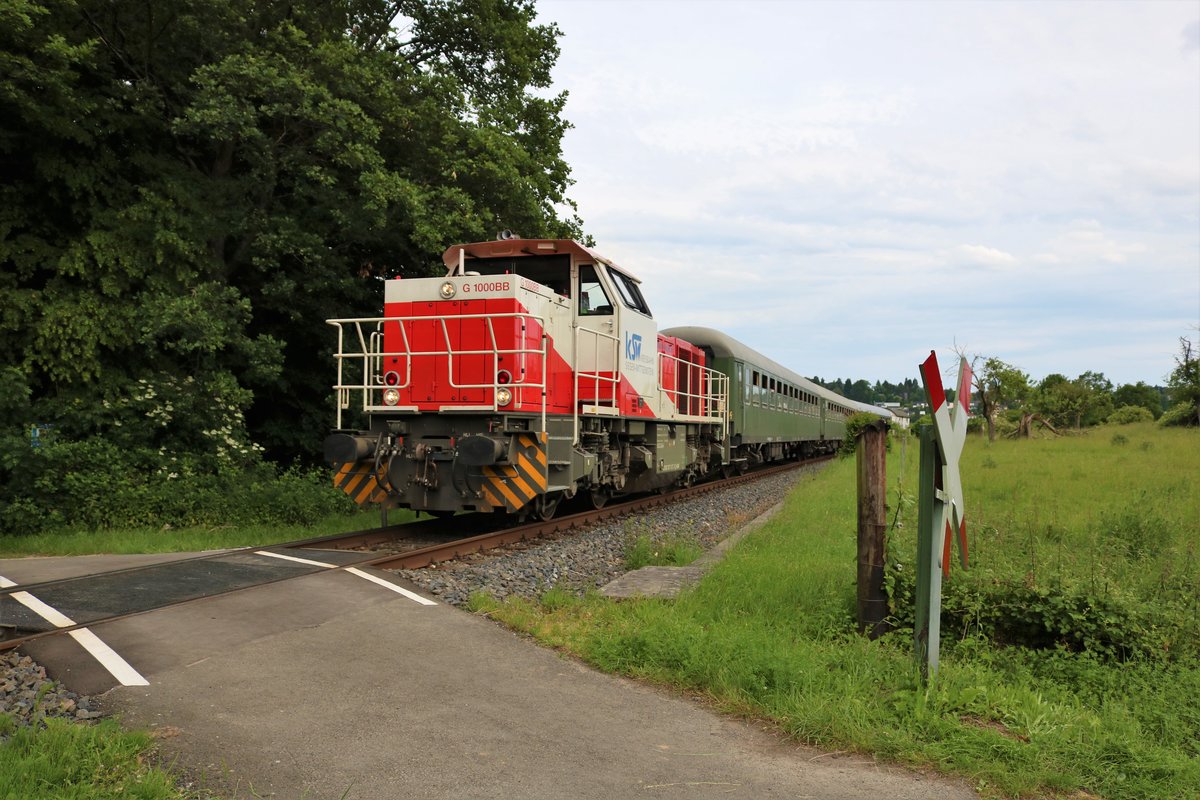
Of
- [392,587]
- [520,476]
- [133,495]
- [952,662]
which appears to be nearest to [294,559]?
[392,587]

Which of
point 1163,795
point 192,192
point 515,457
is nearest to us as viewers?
point 1163,795

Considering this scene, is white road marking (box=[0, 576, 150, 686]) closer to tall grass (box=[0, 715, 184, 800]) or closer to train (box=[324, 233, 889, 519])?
tall grass (box=[0, 715, 184, 800])

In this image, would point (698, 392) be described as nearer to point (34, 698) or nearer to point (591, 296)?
point (591, 296)

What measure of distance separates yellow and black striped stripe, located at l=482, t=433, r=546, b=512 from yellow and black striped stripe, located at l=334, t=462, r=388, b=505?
4.69ft

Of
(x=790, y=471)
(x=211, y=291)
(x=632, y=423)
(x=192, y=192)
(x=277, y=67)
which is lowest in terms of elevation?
(x=790, y=471)

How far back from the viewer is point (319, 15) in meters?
15.1

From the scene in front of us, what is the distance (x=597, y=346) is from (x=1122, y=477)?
11420 mm

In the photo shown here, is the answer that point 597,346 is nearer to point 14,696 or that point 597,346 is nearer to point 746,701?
point 746,701

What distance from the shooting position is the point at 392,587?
272 inches

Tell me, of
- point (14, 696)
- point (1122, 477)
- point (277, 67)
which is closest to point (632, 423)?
point (277, 67)

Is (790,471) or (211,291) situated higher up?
(211,291)

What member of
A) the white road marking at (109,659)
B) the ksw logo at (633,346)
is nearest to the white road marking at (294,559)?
the white road marking at (109,659)

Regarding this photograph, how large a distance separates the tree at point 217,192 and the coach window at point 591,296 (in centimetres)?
351

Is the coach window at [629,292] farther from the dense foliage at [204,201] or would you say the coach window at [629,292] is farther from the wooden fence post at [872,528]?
the wooden fence post at [872,528]
